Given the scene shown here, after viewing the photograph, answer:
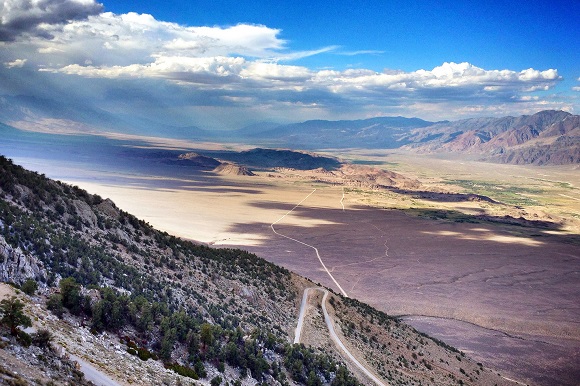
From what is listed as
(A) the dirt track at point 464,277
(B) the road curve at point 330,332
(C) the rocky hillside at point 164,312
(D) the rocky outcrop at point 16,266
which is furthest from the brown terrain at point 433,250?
(D) the rocky outcrop at point 16,266

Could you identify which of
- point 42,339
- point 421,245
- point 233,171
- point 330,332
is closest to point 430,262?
point 421,245

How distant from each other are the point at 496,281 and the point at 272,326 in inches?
1850

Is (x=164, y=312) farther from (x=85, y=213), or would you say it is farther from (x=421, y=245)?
(x=421, y=245)

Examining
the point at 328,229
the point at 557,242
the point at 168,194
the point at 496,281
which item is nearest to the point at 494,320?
the point at 496,281

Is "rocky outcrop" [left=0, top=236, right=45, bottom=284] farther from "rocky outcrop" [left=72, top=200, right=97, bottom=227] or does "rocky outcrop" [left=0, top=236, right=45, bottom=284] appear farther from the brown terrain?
the brown terrain

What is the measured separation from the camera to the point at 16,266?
60.9ft

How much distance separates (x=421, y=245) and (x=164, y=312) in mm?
70111

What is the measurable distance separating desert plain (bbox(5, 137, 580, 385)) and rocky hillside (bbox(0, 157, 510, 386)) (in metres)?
12.2

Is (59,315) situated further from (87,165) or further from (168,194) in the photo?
(87,165)

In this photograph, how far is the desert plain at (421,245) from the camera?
161 feet

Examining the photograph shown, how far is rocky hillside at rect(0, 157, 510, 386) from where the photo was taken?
16.3 m

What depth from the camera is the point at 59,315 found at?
642 inches

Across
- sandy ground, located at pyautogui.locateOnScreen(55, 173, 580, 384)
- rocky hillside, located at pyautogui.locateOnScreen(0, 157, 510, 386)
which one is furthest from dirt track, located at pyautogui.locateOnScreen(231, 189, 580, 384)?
rocky hillside, located at pyautogui.locateOnScreen(0, 157, 510, 386)

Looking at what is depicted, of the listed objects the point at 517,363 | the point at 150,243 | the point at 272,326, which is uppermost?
the point at 150,243
